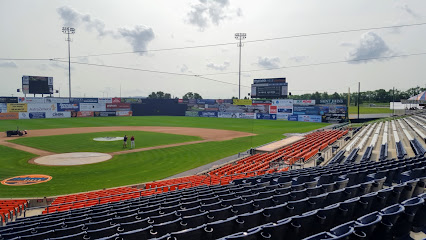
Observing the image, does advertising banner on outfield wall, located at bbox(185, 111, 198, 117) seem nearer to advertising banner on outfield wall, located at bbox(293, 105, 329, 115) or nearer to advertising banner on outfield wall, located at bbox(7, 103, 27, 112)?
advertising banner on outfield wall, located at bbox(293, 105, 329, 115)

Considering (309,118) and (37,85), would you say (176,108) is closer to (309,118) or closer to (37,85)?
(37,85)

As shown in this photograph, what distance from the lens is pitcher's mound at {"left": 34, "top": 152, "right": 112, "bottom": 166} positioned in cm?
2300

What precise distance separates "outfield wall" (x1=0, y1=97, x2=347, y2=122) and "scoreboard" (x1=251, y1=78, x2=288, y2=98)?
5.90 m

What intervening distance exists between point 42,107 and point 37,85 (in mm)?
6120

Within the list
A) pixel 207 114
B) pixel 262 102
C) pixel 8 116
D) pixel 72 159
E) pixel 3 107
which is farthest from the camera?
pixel 207 114

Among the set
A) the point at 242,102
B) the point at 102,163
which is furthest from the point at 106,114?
the point at 102,163

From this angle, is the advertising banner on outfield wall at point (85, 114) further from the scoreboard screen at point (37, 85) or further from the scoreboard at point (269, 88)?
the scoreboard at point (269, 88)

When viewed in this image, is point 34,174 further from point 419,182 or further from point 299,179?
point 419,182

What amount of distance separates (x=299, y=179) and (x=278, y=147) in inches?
737

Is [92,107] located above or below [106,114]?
above

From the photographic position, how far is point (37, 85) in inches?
2579

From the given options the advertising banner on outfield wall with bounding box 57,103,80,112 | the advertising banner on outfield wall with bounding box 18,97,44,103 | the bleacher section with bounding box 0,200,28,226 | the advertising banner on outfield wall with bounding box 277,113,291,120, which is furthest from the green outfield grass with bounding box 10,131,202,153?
the advertising banner on outfield wall with bounding box 277,113,291,120

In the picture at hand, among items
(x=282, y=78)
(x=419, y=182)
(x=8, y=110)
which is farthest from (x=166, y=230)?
(x=8, y=110)

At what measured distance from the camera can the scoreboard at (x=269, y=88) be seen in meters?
67.6
